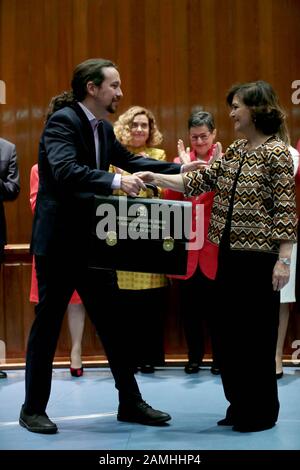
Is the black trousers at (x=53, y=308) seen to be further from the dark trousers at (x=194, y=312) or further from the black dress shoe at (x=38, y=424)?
the dark trousers at (x=194, y=312)

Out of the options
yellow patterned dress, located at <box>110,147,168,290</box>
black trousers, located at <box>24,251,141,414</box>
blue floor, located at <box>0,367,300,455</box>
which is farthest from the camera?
yellow patterned dress, located at <box>110,147,168,290</box>

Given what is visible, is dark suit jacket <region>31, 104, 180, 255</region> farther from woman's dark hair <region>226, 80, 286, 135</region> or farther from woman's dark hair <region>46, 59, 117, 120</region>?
woman's dark hair <region>226, 80, 286, 135</region>

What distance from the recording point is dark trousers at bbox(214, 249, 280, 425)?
3184mm

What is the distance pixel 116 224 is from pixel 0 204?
164cm

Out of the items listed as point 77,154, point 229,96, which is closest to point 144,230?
point 77,154

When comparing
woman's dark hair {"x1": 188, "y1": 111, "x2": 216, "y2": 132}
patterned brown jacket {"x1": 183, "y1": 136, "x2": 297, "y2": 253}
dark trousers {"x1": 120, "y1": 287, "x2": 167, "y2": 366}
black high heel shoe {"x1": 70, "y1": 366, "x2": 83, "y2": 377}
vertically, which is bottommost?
black high heel shoe {"x1": 70, "y1": 366, "x2": 83, "y2": 377}

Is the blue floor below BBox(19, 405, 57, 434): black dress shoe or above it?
below

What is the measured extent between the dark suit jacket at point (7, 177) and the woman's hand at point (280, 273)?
1.99m

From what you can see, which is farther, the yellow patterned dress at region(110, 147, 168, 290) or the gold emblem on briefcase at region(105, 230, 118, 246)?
the yellow patterned dress at region(110, 147, 168, 290)

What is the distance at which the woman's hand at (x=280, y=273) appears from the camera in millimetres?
3086

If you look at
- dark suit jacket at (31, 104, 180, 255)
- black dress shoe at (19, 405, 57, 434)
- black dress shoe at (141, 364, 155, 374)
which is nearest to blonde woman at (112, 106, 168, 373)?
black dress shoe at (141, 364, 155, 374)

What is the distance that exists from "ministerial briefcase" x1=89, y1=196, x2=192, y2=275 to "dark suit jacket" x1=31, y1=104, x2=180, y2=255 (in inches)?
3.2

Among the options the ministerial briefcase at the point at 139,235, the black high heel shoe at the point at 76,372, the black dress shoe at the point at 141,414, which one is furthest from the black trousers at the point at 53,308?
the black high heel shoe at the point at 76,372

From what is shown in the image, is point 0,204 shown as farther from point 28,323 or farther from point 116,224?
point 116,224
